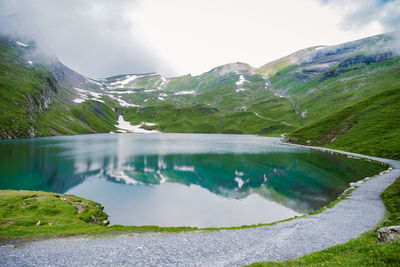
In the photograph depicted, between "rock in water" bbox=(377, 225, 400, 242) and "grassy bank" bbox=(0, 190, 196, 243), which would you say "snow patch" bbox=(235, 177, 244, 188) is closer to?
"grassy bank" bbox=(0, 190, 196, 243)

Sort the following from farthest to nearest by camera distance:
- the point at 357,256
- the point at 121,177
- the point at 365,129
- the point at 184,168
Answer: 1. the point at 365,129
2. the point at 184,168
3. the point at 121,177
4. the point at 357,256

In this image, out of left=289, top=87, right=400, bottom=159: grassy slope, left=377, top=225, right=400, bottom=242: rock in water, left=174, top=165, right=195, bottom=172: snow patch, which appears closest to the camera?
left=377, top=225, right=400, bottom=242: rock in water

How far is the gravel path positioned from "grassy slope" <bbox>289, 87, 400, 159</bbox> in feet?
218

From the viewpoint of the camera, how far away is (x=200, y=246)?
1953cm

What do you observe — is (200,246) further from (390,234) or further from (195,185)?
(195,185)

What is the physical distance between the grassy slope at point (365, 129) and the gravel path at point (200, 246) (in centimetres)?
6652

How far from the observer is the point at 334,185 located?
4753 cm

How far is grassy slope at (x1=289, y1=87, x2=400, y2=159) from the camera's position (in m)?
80.5

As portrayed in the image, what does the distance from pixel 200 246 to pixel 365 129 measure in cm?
11085

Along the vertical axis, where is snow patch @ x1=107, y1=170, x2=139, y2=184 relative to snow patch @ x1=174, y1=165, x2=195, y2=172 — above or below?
below

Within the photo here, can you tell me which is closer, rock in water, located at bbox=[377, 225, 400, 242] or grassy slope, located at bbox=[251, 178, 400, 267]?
grassy slope, located at bbox=[251, 178, 400, 267]

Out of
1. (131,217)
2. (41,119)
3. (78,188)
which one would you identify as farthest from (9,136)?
(131,217)

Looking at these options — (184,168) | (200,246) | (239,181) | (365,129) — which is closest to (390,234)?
(200,246)

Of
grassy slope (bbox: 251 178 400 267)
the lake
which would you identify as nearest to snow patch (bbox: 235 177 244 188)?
the lake
